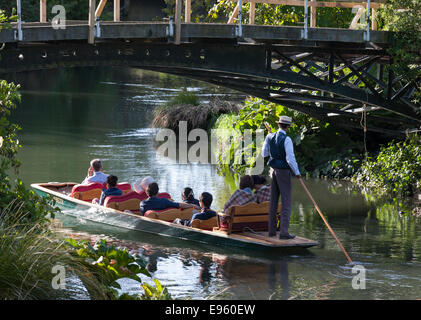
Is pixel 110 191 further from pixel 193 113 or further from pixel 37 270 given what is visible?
pixel 193 113

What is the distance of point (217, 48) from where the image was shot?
15.4 meters

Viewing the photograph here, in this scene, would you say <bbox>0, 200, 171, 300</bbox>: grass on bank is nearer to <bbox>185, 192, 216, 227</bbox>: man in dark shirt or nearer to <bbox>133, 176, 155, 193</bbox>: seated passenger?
<bbox>185, 192, 216, 227</bbox>: man in dark shirt

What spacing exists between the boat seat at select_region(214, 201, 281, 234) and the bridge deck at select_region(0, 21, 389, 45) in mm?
3626

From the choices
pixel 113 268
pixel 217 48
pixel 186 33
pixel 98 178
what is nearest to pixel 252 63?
pixel 217 48

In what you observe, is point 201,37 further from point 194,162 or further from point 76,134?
point 76,134

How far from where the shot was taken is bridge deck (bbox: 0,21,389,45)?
13023mm

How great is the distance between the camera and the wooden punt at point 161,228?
12.2 meters

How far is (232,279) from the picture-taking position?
10.9 m

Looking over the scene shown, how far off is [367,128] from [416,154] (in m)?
2.41

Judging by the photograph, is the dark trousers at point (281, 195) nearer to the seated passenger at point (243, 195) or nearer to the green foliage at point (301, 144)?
the seated passenger at point (243, 195)

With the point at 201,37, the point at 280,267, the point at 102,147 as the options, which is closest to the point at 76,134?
the point at 102,147

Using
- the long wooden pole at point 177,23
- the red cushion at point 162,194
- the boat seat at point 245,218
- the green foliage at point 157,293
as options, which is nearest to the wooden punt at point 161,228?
the boat seat at point 245,218

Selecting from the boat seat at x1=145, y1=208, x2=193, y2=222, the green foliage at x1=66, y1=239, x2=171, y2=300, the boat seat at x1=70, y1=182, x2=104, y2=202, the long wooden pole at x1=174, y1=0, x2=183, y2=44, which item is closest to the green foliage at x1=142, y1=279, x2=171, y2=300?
the green foliage at x1=66, y1=239, x2=171, y2=300

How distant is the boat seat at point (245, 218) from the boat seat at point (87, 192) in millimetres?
3401
